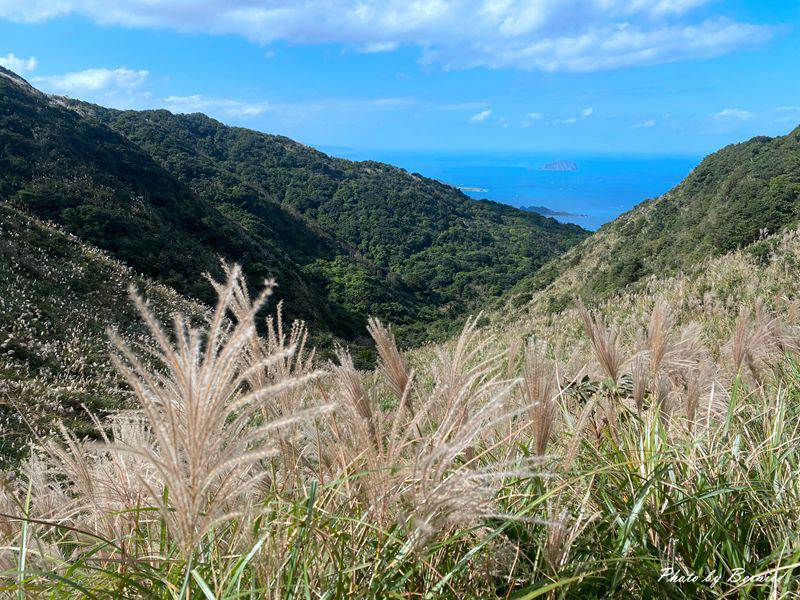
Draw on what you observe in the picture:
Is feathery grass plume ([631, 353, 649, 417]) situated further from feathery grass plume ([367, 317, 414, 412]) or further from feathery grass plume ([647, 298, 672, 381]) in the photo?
feathery grass plume ([367, 317, 414, 412])

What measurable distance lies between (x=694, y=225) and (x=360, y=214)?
40913mm

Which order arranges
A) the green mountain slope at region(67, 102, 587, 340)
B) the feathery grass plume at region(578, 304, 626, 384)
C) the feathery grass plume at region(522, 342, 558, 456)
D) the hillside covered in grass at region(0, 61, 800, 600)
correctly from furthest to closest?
the green mountain slope at region(67, 102, 587, 340)
the feathery grass plume at region(578, 304, 626, 384)
the feathery grass plume at region(522, 342, 558, 456)
the hillside covered in grass at region(0, 61, 800, 600)

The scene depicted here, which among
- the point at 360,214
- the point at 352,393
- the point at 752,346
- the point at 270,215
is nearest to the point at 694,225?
the point at 752,346

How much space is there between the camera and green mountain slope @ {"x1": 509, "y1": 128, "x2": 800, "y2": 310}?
17469mm

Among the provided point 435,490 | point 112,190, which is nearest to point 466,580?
point 435,490

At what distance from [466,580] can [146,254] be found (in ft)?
77.1

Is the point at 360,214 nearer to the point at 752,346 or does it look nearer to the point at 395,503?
the point at 752,346

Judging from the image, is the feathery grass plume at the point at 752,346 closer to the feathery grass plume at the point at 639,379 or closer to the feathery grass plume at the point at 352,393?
the feathery grass plume at the point at 639,379

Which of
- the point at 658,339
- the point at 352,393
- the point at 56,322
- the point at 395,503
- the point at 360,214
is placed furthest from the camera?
the point at 360,214

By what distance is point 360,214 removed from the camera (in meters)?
59.6

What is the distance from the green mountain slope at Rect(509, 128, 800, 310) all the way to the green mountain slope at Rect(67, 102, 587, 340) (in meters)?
12.1

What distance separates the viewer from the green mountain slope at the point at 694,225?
57.3ft

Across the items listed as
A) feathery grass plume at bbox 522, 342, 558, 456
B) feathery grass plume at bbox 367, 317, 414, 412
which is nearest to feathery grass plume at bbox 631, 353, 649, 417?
feathery grass plume at bbox 522, 342, 558, 456

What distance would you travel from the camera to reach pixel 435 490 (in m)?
1.18
